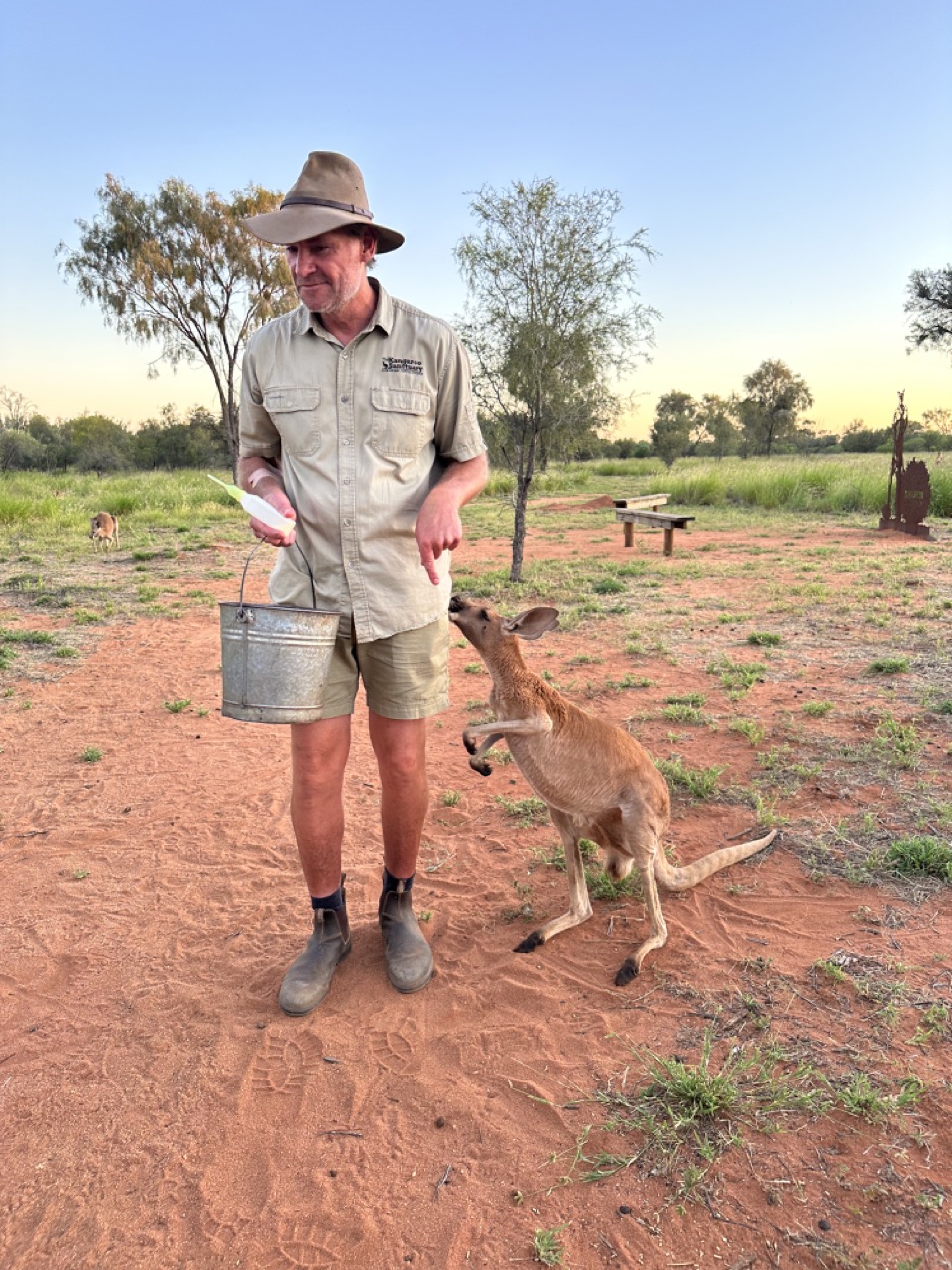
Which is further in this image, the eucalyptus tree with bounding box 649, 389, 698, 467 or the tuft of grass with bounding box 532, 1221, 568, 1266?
the eucalyptus tree with bounding box 649, 389, 698, 467

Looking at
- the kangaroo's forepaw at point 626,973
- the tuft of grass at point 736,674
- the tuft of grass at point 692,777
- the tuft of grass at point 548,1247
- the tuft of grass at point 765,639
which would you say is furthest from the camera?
the tuft of grass at point 765,639

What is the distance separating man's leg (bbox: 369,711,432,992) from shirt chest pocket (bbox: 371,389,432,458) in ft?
2.80

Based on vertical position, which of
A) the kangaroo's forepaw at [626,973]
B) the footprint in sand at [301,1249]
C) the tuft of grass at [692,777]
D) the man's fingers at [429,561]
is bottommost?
the footprint in sand at [301,1249]

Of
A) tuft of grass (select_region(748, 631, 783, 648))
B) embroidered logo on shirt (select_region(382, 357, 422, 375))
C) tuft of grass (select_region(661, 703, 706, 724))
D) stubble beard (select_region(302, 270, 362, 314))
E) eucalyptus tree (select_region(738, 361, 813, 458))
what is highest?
eucalyptus tree (select_region(738, 361, 813, 458))

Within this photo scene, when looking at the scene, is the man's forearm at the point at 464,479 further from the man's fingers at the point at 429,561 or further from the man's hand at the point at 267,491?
the man's hand at the point at 267,491

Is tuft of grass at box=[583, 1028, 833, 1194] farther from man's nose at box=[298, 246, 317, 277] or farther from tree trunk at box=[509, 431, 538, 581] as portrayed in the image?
tree trunk at box=[509, 431, 538, 581]

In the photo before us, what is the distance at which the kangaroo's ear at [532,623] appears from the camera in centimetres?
278

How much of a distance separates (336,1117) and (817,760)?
3.07m

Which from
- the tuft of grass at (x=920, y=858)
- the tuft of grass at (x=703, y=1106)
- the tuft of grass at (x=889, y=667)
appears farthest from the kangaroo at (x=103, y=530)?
the tuft of grass at (x=703, y=1106)

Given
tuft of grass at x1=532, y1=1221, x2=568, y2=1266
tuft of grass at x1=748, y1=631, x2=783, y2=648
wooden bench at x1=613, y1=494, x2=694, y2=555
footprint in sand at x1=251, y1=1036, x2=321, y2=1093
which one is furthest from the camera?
wooden bench at x1=613, y1=494, x2=694, y2=555

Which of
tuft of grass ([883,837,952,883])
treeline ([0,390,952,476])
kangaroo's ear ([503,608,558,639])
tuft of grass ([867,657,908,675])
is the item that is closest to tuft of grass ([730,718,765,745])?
tuft of grass ([883,837,952,883])

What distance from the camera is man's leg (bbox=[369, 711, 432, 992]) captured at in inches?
104

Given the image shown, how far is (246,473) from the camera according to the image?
2.59m

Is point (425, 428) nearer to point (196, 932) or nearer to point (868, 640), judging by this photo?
point (196, 932)
